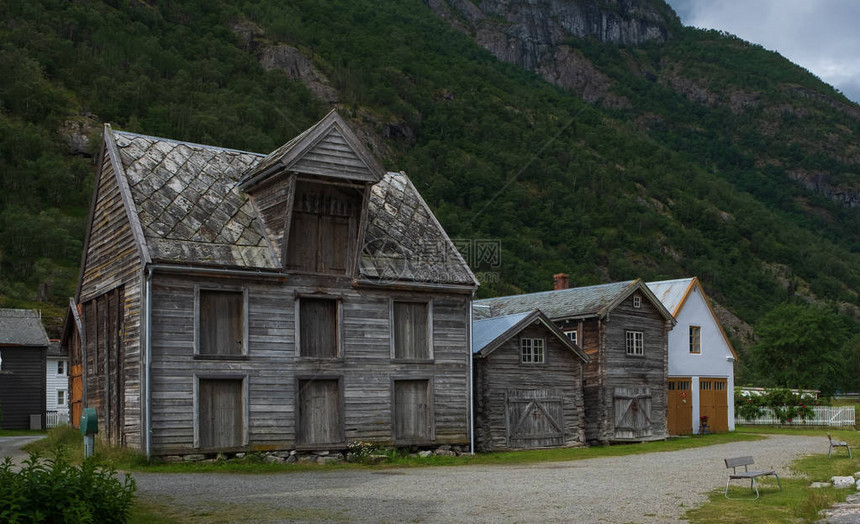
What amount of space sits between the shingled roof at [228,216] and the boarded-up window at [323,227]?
82cm

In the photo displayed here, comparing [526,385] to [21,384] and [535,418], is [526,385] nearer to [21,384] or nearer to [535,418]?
[535,418]

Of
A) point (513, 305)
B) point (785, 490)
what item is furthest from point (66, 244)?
point (785, 490)

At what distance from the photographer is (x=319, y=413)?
2852 cm

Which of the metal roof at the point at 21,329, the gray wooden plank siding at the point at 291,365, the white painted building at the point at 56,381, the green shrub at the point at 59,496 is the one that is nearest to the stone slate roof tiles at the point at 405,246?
the gray wooden plank siding at the point at 291,365

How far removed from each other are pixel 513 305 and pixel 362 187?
1981 centimetres

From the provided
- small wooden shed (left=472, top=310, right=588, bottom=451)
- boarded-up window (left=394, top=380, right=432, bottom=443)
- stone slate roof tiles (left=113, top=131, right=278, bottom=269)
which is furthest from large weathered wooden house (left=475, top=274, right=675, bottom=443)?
stone slate roof tiles (left=113, top=131, right=278, bottom=269)

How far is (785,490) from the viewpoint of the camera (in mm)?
19375

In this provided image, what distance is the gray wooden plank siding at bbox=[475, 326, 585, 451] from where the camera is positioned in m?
34.4

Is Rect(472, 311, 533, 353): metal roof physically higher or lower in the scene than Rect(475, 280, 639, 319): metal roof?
lower

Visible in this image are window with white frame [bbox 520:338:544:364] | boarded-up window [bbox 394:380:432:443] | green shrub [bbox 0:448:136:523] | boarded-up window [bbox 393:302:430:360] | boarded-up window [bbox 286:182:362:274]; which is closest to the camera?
green shrub [bbox 0:448:136:523]

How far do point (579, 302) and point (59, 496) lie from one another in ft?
111

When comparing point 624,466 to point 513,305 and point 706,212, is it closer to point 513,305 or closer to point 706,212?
point 513,305

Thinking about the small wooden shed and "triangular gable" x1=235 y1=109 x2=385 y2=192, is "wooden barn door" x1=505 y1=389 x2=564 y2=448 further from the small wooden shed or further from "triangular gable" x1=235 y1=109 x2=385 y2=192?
"triangular gable" x1=235 y1=109 x2=385 y2=192

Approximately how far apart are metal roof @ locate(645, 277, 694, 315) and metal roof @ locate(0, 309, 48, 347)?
3636 cm
